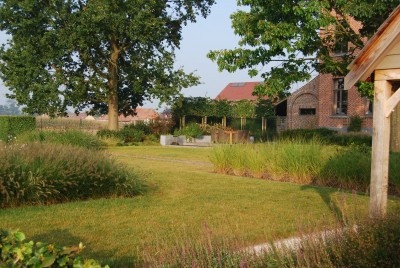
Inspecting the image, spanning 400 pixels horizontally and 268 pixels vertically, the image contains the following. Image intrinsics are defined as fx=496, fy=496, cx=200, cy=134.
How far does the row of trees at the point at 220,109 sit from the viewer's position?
32.1m

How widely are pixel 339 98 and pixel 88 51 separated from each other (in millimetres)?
15797

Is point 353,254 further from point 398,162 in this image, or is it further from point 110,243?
point 398,162

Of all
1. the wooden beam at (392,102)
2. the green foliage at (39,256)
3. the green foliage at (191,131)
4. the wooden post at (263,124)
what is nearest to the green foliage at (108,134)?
the green foliage at (191,131)

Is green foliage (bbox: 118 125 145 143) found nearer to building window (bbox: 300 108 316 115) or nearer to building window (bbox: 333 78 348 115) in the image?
building window (bbox: 300 108 316 115)

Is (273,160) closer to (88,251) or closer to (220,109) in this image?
(88,251)

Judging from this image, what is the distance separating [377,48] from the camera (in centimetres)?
630

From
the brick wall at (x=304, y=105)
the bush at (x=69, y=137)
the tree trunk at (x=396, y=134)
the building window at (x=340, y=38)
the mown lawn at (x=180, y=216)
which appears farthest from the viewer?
the brick wall at (x=304, y=105)

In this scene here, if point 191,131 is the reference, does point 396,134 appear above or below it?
above

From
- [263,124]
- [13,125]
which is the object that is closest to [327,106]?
[263,124]

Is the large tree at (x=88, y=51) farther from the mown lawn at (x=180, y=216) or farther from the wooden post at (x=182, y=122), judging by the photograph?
the mown lawn at (x=180, y=216)

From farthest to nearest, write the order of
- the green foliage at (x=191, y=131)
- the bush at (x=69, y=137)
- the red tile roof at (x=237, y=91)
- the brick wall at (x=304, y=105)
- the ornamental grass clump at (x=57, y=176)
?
the red tile roof at (x=237, y=91) < the brick wall at (x=304, y=105) < the green foliage at (x=191, y=131) < the bush at (x=69, y=137) < the ornamental grass clump at (x=57, y=176)

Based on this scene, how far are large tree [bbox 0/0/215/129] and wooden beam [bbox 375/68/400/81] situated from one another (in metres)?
22.1

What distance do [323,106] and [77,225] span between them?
2665cm

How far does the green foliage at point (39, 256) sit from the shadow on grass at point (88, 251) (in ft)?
4.72
